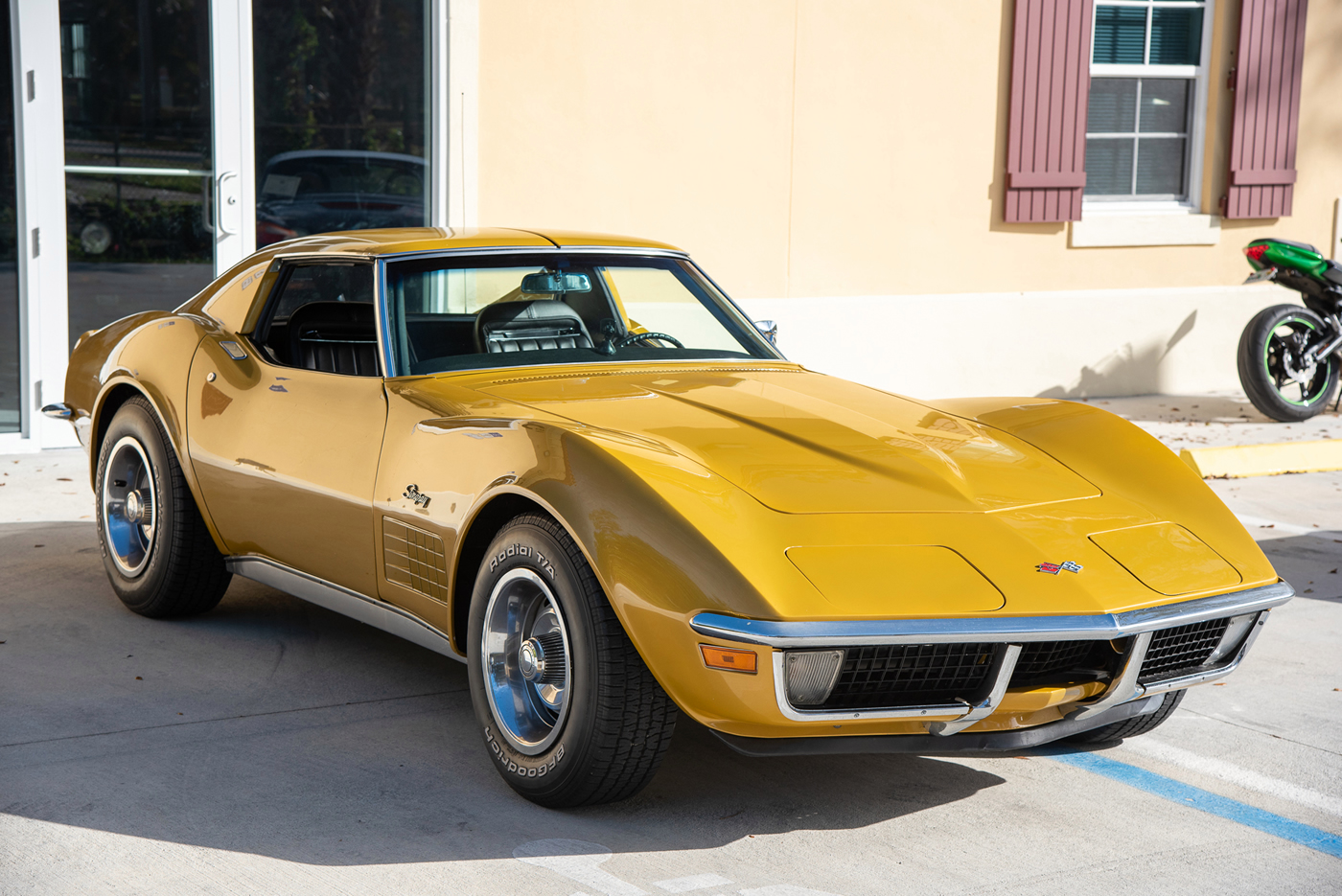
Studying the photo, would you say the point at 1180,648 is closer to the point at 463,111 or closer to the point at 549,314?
the point at 549,314

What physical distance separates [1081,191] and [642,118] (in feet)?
11.5

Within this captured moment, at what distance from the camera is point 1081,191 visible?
10.5 metres

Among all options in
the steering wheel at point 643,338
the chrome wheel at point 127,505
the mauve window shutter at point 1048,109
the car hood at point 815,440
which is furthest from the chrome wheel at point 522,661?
the mauve window shutter at point 1048,109

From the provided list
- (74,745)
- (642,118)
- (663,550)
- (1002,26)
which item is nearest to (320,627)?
(74,745)

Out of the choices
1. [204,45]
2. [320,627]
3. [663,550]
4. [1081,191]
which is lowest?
[320,627]

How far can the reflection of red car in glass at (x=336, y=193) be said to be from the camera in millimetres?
8352

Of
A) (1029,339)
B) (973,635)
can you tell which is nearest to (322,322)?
(973,635)

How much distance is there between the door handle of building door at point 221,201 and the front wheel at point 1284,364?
21.7 ft

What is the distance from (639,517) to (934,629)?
0.65 meters

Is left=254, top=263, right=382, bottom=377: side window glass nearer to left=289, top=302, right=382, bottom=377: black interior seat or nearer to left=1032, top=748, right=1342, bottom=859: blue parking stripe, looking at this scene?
left=289, top=302, right=382, bottom=377: black interior seat

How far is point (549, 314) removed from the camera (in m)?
4.29

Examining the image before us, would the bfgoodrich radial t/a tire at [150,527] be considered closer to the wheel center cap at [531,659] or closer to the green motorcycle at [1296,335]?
the wheel center cap at [531,659]

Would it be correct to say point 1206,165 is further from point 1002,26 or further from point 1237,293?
point 1002,26

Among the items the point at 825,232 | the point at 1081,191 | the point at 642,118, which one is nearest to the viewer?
the point at 642,118
